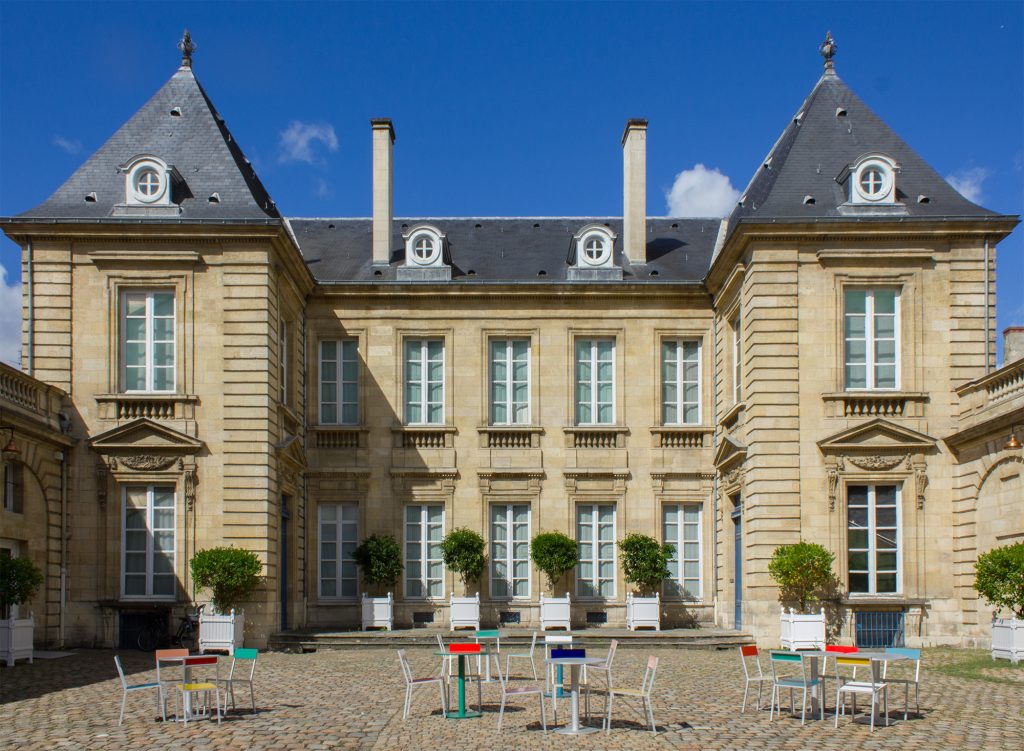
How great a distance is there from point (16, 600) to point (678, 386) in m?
12.7

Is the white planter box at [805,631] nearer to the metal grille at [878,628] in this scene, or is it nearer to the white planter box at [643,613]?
the metal grille at [878,628]

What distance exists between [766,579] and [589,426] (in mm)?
5439

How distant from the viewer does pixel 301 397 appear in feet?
76.9

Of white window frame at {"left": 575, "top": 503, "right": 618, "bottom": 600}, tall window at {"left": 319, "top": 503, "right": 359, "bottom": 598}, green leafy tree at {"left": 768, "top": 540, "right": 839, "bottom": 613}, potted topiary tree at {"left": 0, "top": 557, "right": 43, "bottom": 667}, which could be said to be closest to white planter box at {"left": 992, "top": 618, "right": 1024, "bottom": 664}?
green leafy tree at {"left": 768, "top": 540, "right": 839, "bottom": 613}

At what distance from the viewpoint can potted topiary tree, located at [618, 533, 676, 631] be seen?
2239 cm

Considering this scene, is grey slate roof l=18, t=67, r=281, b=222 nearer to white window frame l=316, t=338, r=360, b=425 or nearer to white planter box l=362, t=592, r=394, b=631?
white window frame l=316, t=338, r=360, b=425

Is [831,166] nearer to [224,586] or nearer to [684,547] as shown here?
[684,547]

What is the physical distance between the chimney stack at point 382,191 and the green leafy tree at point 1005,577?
42.8 feet

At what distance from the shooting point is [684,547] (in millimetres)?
23641

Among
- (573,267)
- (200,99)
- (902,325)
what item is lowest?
(902,325)

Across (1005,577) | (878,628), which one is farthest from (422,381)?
(1005,577)

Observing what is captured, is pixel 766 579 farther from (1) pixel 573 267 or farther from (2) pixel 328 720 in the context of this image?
(2) pixel 328 720

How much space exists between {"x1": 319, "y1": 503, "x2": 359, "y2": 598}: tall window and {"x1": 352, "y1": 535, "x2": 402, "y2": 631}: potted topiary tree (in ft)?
2.52

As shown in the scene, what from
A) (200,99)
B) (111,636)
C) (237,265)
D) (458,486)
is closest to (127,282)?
(237,265)
